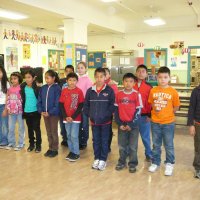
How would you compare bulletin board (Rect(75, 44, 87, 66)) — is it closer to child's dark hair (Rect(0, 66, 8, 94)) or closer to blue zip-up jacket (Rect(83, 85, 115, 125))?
child's dark hair (Rect(0, 66, 8, 94))

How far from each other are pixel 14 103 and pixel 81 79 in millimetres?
1098

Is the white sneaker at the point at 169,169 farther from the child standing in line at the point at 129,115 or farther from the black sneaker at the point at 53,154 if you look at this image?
the black sneaker at the point at 53,154

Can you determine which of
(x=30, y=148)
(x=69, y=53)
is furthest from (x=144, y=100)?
(x=69, y=53)

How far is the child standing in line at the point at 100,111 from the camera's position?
11.3 ft

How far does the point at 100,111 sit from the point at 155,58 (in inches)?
263

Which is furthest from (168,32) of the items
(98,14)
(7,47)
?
(7,47)

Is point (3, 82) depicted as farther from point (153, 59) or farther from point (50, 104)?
point (153, 59)

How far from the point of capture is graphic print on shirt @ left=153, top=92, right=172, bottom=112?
10.6ft

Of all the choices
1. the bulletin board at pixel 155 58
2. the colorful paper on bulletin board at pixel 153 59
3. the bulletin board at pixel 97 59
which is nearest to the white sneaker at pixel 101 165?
the bulletin board at pixel 155 58

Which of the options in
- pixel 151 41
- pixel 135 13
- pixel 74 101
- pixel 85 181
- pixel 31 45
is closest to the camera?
pixel 85 181

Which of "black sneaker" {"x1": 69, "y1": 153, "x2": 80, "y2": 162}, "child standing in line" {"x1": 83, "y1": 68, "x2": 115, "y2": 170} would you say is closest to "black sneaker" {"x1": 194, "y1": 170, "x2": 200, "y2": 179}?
"child standing in line" {"x1": 83, "y1": 68, "x2": 115, "y2": 170}

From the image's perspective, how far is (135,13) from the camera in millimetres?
8289

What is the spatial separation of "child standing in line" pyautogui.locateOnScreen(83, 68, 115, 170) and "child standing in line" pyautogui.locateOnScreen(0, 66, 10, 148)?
1.56m

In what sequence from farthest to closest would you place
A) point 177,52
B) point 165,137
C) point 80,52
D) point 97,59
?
1. point 97,59
2. point 177,52
3. point 80,52
4. point 165,137
